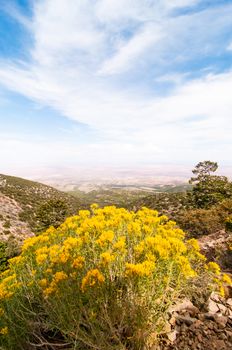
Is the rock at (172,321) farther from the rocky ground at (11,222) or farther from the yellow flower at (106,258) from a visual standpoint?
the rocky ground at (11,222)

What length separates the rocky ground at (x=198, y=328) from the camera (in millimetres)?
3084

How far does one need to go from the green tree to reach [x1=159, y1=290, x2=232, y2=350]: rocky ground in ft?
91.5

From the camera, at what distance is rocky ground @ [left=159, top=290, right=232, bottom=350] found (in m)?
3.08

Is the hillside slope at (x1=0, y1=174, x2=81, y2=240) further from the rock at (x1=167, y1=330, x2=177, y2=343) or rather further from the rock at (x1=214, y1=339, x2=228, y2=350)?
the rock at (x1=214, y1=339, x2=228, y2=350)

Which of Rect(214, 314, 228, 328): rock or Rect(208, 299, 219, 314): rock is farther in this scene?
Rect(208, 299, 219, 314): rock

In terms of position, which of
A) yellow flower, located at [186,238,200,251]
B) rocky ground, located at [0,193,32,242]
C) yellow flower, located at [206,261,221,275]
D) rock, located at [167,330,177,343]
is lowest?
rocky ground, located at [0,193,32,242]

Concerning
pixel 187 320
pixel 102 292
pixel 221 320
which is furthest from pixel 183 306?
pixel 102 292

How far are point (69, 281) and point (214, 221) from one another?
12257 mm

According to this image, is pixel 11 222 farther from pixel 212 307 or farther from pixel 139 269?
pixel 139 269

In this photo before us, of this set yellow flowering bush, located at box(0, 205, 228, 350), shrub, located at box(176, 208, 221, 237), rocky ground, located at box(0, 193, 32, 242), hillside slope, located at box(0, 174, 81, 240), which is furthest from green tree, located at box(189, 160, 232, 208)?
yellow flowering bush, located at box(0, 205, 228, 350)

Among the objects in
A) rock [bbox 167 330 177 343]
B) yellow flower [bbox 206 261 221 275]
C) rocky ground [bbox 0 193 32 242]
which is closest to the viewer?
rock [bbox 167 330 177 343]

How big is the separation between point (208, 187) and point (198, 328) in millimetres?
34762

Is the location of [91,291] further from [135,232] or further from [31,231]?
[31,231]

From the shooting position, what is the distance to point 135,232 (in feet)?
12.2
